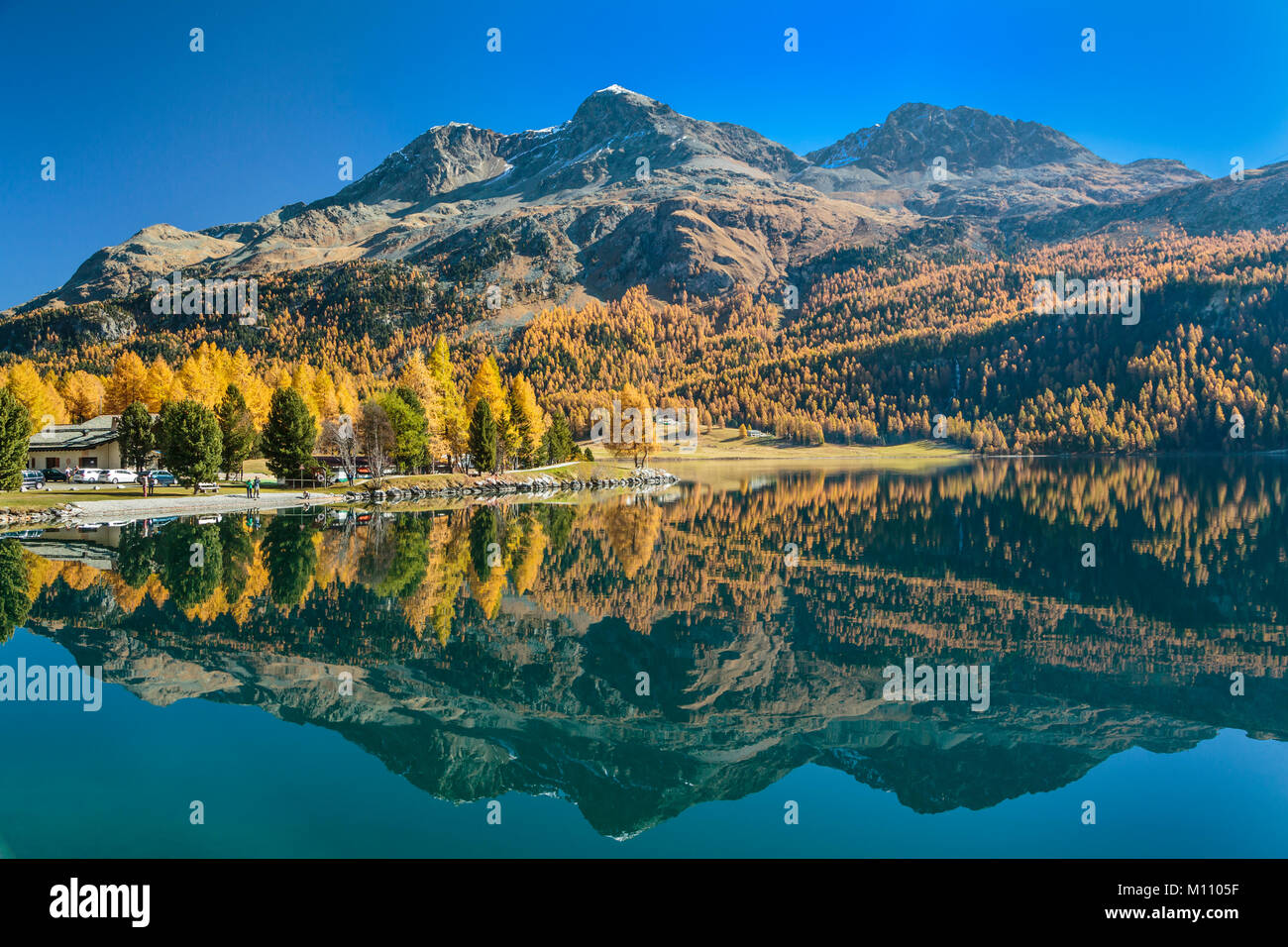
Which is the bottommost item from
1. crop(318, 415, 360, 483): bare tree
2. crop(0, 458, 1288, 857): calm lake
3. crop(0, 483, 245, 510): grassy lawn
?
crop(0, 458, 1288, 857): calm lake

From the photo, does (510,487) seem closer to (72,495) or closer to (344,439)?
(344,439)

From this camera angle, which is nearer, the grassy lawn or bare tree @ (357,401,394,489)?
the grassy lawn

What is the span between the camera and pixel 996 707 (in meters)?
15.8

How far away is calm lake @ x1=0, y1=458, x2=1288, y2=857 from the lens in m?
11.5

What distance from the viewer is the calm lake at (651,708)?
453 inches

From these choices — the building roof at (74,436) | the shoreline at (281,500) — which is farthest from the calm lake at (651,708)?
the building roof at (74,436)

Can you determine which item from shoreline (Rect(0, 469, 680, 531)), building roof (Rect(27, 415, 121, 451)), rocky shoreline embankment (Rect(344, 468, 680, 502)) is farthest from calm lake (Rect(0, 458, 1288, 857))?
building roof (Rect(27, 415, 121, 451))

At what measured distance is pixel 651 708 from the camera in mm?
16500

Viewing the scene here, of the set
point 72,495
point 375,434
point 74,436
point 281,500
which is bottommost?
point 281,500

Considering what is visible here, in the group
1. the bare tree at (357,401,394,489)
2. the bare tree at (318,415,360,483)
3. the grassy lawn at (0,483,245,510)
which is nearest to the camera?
the grassy lawn at (0,483,245,510)

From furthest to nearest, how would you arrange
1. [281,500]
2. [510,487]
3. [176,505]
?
[510,487] < [281,500] < [176,505]

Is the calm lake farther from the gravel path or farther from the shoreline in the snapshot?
the gravel path

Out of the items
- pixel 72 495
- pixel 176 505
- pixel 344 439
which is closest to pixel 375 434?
pixel 344 439
